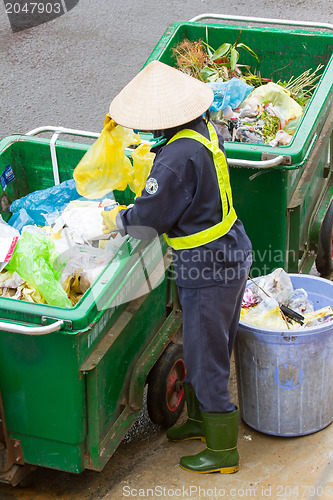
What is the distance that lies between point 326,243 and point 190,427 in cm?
137

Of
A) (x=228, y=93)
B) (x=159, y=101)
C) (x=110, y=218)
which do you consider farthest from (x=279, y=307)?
(x=228, y=93)

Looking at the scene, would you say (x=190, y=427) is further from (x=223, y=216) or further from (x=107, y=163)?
(x=107, y=163)

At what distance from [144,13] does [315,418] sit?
5562 millimetres

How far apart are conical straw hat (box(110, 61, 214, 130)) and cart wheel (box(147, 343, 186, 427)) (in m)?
1.12

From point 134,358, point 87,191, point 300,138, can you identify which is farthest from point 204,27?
point 134,358

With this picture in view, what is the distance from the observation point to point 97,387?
2.54 metres

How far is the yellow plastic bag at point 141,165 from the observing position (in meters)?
2.83

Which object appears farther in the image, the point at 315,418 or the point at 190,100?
the point at 315,418

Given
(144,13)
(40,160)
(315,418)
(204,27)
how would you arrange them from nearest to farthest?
(315,418) < (40,160) < (204,27) < (144,13)

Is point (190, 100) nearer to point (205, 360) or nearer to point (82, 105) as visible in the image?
point (205, 360)

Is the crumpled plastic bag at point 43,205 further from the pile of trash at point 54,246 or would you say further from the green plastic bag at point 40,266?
the green plastic bag at point 40,266

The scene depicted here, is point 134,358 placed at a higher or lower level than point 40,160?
lower

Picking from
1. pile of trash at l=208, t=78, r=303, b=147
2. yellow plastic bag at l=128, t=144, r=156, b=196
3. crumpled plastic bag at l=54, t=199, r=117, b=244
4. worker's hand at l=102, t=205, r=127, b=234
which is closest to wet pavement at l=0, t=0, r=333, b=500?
crumpled plastic bag at l=54, t=199, r=117, b=244

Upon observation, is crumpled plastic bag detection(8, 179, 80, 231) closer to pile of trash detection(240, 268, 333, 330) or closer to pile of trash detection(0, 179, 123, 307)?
pile of trash detection(0, 179, 123, 307)
